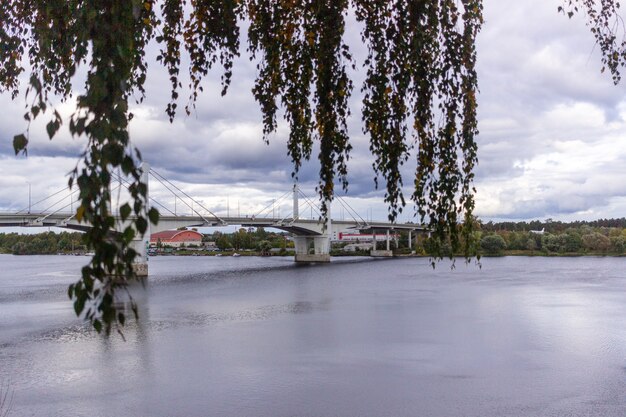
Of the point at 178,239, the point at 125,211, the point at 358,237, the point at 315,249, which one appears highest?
the point at 178,239

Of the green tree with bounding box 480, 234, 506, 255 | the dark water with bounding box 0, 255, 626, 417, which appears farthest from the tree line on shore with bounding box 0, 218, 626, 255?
the dark water with bounding box 0, 255, 626, 417

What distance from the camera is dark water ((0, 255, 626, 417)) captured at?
50.3 feet

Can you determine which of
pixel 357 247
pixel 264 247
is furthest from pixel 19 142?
pixel 357 247

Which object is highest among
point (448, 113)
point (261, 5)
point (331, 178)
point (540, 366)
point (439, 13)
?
point (261, 5)

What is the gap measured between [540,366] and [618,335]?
25.2ft

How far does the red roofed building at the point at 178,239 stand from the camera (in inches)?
6225

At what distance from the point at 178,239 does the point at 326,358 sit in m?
146

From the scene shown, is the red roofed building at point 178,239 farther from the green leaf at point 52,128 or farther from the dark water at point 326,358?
the green leaf at point 52,128

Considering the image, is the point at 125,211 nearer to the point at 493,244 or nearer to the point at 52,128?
the point at 52,128

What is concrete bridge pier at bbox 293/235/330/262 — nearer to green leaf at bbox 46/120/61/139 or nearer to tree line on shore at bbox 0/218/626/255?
tree line on shore at bbox 0/218/626/255

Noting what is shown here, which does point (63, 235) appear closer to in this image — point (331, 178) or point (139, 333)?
point (139, 333)

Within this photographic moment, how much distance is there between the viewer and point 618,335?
81.8 ft

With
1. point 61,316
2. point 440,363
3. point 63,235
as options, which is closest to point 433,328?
point 440,363

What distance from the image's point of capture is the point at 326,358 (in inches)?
813
